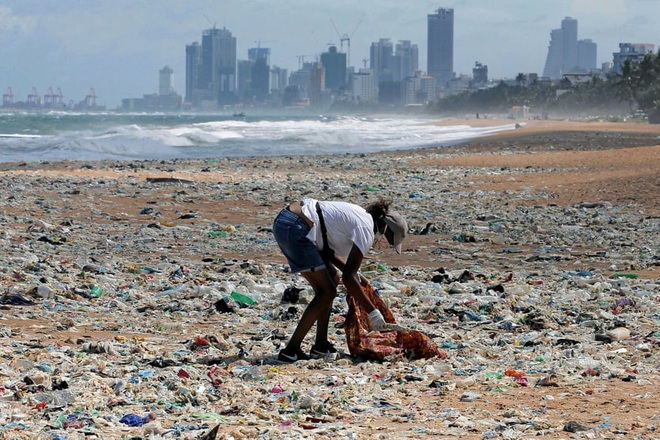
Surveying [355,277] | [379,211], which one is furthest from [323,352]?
[379,211]

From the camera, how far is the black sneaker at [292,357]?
A: 699 centimetres

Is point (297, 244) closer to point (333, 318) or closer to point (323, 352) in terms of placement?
point (323, 352)

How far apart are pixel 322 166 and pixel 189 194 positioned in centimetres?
992

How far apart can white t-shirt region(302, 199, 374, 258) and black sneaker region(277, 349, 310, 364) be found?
0.82 m

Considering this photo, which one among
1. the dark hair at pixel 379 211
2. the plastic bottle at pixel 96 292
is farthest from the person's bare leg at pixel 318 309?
the plastic bottle at pixel 96 292

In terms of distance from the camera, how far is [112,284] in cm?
1014

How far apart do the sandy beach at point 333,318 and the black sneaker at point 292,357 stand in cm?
7

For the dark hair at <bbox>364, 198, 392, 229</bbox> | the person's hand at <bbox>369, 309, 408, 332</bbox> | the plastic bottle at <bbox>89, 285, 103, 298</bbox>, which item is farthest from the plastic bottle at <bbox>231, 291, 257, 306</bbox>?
the dark hair at <bbox>364, 198, 392, 229</bbox>

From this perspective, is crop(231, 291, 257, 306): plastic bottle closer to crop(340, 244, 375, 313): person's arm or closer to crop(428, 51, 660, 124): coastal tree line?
crop(340, 244, 375, 313): person's arm

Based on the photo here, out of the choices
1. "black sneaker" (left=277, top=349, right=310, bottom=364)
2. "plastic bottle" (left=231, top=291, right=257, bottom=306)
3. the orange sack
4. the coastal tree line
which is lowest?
"plastic bottle" (left=231, top=291, right=257, bottom=306)

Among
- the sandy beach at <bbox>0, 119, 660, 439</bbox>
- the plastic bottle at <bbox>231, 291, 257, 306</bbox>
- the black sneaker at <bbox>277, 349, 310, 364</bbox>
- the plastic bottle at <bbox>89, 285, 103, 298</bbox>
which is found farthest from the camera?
the plastic bottle at <bbox>89, 285, 103, 298</bbox>

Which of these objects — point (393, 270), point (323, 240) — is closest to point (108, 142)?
point (393, 270)

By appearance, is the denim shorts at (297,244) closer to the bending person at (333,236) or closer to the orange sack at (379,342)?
the bending person at (333,236)

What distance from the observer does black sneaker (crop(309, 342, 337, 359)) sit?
279 inches
